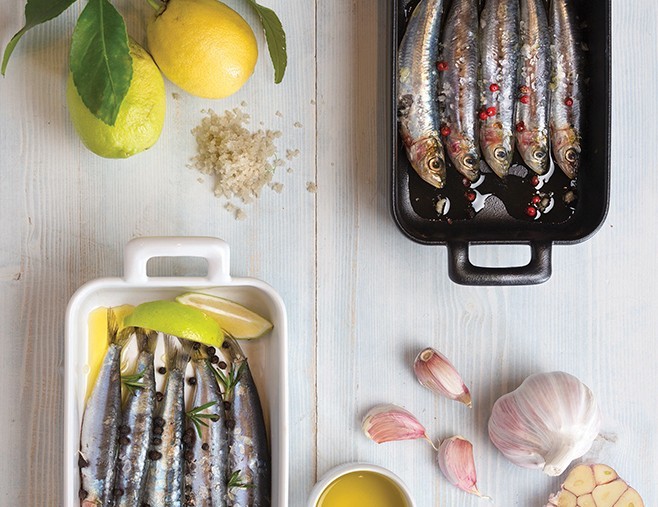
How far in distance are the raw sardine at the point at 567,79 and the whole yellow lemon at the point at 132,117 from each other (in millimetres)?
574

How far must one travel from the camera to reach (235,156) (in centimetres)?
109

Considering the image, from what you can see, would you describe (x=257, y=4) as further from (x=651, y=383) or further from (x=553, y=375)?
(x=651, y=383)

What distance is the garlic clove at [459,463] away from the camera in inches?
44.2

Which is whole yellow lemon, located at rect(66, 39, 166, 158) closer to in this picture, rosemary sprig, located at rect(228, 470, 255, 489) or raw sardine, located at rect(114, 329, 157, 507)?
raw sardine, located at rect(114, 329, 157, 507)

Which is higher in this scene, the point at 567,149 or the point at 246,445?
the point at 567,149

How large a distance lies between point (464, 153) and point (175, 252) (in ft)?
1.47

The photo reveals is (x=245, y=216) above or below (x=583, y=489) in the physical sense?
above

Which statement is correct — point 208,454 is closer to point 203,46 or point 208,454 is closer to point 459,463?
point 459,463

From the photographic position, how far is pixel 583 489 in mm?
1143

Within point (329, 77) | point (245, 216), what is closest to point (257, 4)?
point (329, 77)

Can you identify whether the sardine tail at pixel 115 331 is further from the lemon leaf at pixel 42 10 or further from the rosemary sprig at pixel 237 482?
the lemon leaf at pixel 42 10

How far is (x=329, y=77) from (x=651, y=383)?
693 millimetres

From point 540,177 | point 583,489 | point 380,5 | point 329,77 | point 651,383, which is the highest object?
point 380,5

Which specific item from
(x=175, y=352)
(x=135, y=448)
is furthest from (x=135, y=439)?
(x=175, y=352)
